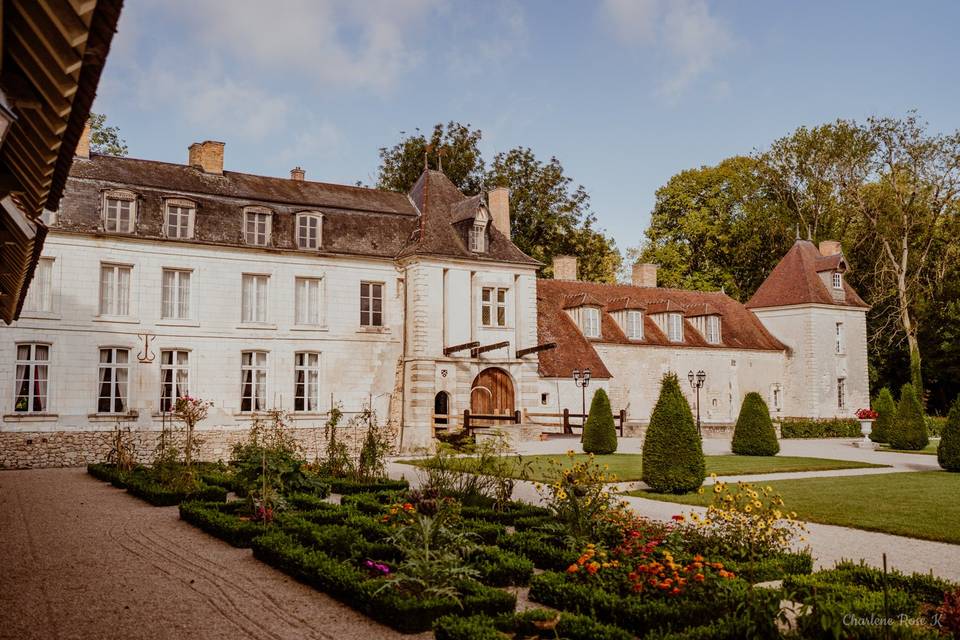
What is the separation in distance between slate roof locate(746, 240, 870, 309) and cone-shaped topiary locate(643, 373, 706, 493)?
23980mm

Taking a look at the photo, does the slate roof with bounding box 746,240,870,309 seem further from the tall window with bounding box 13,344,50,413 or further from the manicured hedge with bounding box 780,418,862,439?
the tall window with bounding box 13,344,50,413

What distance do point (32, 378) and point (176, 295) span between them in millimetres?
4208

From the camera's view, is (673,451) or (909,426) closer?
(673,451)

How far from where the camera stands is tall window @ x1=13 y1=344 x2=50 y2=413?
67.8ft

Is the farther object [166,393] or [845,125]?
[845,125]

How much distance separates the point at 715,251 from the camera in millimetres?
44938

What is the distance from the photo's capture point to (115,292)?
2233 cm

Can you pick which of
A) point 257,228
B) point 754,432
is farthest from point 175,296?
point 754,432

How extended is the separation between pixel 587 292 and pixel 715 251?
47.6ft

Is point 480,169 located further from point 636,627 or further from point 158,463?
point 636,627

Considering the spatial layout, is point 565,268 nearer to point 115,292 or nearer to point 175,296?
point 175,296

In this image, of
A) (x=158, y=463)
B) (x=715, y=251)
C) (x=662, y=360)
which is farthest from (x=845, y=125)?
(x=158, y=463)

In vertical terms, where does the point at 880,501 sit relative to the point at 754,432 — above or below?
below

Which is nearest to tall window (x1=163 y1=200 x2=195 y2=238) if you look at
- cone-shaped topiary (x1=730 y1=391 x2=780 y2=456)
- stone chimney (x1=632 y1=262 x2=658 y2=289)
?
cone-shaped topiary (x1=730 y1=391 x2=780 y2=456)
